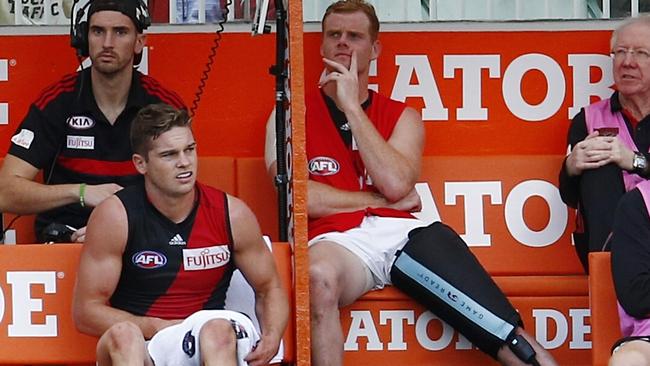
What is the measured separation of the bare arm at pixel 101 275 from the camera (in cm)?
513

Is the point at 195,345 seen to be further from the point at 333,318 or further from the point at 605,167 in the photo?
the point at 605,167

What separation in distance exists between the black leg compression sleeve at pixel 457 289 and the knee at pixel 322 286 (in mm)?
307

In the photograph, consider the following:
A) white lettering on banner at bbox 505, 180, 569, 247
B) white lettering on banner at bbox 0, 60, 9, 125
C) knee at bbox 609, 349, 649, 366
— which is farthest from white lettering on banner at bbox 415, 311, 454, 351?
white lettering on banner at bbox 0, 60, 9, 125

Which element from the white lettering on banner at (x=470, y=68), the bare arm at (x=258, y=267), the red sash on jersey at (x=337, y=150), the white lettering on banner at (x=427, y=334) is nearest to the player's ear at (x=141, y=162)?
the bare arm at (x=258, y=267)

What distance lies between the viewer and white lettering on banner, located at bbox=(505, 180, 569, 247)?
6.43 meters

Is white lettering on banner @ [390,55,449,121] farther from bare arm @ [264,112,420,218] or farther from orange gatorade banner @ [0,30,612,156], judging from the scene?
bare arm @ [264,112,420,218]

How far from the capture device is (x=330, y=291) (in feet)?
18.2

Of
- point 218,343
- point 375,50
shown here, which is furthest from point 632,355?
point 375,50

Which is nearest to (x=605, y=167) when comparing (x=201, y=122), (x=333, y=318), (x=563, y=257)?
(x=563, y=257)

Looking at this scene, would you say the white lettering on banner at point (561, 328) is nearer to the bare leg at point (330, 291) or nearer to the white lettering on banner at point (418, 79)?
the bare leg at point (330, 291)

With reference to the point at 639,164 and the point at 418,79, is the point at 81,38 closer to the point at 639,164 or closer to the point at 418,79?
the point at 418,79

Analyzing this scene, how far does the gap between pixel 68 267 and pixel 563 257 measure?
6.46 feet

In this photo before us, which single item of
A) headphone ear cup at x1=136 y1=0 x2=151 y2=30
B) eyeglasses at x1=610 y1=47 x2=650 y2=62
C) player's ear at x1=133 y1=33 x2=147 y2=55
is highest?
headphone ear cup at x1=136 y1=0 x2=151 y2=30

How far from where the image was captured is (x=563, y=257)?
6.39 meters
